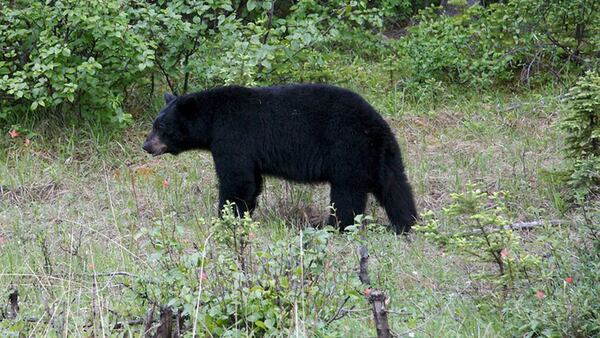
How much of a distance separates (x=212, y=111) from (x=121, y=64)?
2138mm

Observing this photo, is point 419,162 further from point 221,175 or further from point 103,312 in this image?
point 103,312

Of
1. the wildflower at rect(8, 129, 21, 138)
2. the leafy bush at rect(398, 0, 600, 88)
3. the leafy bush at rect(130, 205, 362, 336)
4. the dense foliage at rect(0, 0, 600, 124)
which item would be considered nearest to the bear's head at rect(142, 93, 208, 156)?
the dense foliage at rect(0, 0, 600, 124)

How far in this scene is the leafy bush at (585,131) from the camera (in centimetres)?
703

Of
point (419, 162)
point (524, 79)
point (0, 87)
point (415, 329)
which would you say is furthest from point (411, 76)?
point (415, 329)

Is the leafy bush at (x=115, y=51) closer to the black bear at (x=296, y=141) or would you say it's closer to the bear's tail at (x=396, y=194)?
the black bear at (x=296, y=141)

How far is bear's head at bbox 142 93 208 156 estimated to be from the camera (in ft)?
27.6

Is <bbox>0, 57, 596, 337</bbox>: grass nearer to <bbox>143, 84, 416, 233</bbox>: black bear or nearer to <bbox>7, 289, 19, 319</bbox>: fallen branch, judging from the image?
<bbox>7, 289, 19, 319</bbox>: fallen branch

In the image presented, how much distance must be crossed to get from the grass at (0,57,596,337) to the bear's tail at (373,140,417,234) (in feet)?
1.52

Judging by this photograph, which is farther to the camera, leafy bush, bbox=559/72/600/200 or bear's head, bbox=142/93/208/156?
bear's head, bbox=142/93/208/156

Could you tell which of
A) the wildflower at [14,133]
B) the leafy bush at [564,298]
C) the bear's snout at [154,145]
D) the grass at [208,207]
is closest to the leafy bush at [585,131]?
the grass at [208,207]

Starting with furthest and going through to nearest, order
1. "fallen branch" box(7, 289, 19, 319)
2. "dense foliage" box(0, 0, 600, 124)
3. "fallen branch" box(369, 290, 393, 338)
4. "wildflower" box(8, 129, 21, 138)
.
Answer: "dense foliage" box(0, 0, 600, 124) → "wildflower" box(8, 129, 21, 138) → "fallen branch" box(7, 289, 19, 319) → "fallen branch" box(369, 290, 393, 338)

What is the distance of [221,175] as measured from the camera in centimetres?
815

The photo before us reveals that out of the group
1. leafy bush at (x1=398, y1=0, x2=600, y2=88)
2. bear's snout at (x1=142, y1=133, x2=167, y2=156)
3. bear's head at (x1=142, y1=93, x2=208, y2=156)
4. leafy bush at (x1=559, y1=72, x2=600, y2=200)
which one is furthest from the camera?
leafy bush at (x1=398, y1=0, x2=600, y2=88)

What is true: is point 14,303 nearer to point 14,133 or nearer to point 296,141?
point 296,141
